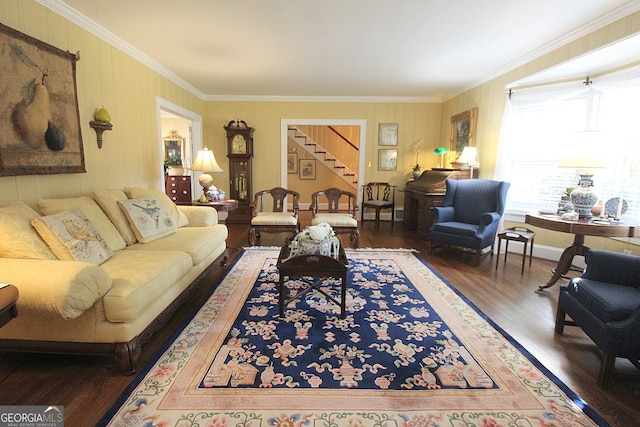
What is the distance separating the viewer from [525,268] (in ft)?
12.9

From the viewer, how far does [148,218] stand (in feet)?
10.3

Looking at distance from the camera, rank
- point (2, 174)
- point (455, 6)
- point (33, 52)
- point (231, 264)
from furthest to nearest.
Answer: point (231, 264) → point (455, 6) → point (33, 52) → point (2, 174)

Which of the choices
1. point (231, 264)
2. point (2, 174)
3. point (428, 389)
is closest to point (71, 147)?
point (2, 174)

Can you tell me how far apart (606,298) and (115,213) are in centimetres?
380

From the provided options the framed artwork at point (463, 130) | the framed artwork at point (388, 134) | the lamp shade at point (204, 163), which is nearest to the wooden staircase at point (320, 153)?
the framed artwork at point (388, 134)

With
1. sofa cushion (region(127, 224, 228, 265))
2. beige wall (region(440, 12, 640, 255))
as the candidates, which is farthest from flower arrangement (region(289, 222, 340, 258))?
beige wall (region(440, 12, 640, 255))

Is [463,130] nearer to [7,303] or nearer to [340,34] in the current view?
[340,34]

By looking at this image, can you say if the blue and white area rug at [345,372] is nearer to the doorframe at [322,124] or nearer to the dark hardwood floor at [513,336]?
the dark hardwood floor at [513,336]

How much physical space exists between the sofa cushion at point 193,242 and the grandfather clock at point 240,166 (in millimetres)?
2778

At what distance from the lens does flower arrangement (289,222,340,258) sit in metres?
2.69

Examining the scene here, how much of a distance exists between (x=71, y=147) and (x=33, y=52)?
2.53 ft

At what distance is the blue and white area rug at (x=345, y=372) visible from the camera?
160cm

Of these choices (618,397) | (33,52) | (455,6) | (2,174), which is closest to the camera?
(618,397)

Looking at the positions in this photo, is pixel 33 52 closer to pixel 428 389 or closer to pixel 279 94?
pixel 428 389
